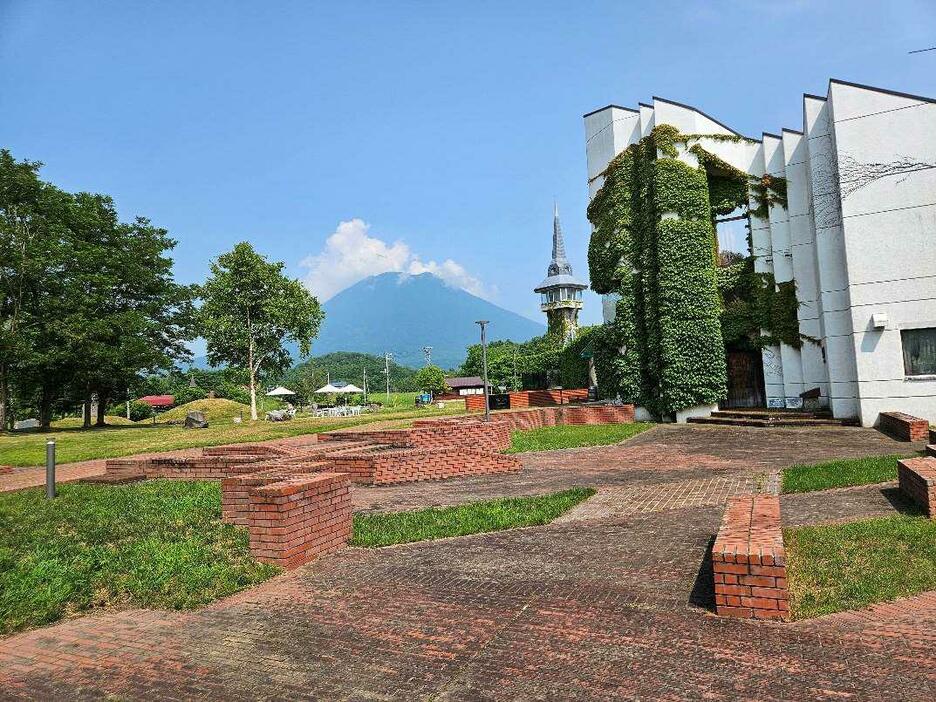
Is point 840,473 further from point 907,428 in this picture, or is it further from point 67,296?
point 67,296

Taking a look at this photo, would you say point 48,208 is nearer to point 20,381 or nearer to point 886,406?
point 20,381

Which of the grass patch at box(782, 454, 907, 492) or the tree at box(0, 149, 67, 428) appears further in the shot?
the tree at box(0, 149, 67, 428)

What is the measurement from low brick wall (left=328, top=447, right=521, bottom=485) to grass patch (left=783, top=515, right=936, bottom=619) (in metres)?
6.13

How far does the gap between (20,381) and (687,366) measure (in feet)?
118

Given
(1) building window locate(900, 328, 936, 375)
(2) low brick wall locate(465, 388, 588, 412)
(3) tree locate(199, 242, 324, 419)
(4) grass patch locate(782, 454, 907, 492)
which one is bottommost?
(4) grass patch locate(782, 454, 907, 492)

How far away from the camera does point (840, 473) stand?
9.09 metres

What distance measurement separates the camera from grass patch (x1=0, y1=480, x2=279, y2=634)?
4.98 meters

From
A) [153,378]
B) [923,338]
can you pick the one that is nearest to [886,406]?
[923,338]

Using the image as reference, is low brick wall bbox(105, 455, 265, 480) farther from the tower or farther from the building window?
the tower

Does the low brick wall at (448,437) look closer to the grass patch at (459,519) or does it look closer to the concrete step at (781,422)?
the grass patch at (459,519)

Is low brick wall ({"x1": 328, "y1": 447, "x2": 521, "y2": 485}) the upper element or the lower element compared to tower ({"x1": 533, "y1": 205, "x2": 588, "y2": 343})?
lower

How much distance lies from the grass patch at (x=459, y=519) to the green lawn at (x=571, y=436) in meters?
6.52

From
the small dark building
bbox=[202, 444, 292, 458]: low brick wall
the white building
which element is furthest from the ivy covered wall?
the small dark building

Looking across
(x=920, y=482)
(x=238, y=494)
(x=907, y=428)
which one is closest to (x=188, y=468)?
(x=238, y=494)
